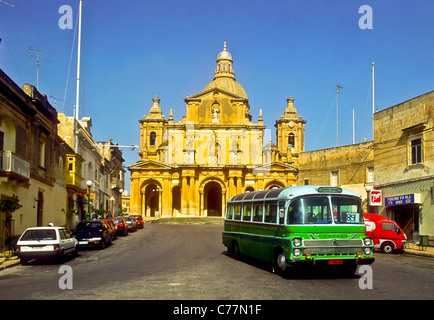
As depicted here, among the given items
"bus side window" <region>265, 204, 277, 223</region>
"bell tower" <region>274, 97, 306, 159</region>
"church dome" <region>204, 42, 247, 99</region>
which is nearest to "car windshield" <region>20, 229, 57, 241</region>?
"bus side window" <region>265, 204, 277, 223</region>

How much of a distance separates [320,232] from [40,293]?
7.18 meters

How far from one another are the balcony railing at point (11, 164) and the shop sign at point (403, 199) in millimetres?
20495

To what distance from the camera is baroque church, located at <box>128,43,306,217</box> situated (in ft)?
238

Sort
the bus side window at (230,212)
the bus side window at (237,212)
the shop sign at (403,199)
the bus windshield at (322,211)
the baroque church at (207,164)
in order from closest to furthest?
the bus windshield at (322,211)
the bus side window at (237,212)
the bus side window at (230,212)
the shop sign at (403,199)
the baroque church at (207,164)

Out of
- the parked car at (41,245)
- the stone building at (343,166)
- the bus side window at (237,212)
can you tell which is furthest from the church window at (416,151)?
the parked car at (41,245)

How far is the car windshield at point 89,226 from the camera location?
2566cm

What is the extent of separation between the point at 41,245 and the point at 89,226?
25.4 feet

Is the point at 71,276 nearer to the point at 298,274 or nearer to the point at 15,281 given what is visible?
the point at 15,281

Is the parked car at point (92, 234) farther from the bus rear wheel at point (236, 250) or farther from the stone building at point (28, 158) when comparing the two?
the bus rear wheel at point (236, 250)

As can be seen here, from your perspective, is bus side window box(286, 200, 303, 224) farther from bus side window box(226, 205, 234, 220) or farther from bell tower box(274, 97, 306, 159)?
bell tower box(274, 97, 306, 159)
